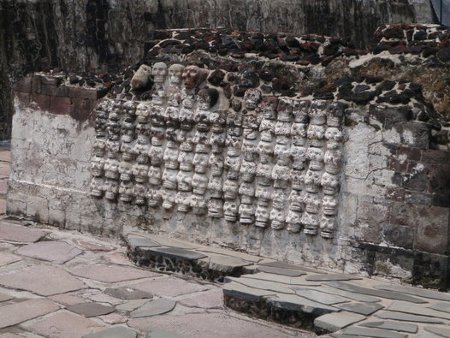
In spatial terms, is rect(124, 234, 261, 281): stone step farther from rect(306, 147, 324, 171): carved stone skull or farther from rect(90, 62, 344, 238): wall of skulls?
rect(306, 147, 324, 171): carved stone skull

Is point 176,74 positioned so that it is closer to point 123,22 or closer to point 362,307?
point 362,307

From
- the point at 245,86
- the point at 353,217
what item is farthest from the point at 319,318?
the point at 245,86

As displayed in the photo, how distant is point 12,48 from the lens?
12.8m

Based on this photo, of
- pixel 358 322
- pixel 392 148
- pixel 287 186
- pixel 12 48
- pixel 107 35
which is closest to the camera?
pixel 358 322

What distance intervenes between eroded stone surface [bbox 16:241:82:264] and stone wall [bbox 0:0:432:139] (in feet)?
17.8

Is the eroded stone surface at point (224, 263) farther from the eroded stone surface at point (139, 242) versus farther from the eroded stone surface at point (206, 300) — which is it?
the eroded stone surface at point (139, 242)

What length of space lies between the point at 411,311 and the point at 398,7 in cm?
1034

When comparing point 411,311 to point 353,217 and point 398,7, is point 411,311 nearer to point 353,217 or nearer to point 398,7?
point 353,217

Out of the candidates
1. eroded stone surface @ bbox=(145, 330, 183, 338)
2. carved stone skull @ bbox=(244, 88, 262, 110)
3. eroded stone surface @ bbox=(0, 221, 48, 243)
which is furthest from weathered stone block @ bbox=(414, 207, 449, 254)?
eroded stone surface @ bbox=(0, 221, 48, 243)

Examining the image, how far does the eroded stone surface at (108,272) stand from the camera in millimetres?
6312

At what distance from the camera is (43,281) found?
241 inches

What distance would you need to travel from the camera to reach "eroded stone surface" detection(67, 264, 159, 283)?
631cm

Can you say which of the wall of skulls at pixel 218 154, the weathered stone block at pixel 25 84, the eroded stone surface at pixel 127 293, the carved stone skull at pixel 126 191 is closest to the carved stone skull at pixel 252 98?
the wall of skulls at pixel 218 154

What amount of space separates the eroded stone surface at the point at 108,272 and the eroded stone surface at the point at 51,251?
0.80 feet
